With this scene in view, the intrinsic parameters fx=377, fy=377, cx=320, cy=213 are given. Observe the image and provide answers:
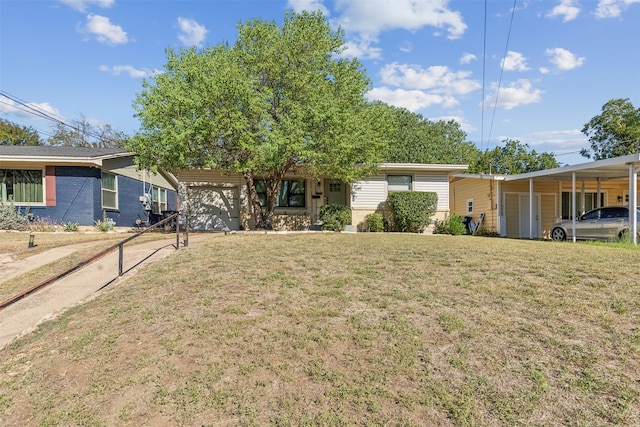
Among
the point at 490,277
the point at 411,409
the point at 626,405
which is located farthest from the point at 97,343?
the point at 490,277

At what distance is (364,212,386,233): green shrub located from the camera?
603 inches

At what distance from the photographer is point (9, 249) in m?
9.69

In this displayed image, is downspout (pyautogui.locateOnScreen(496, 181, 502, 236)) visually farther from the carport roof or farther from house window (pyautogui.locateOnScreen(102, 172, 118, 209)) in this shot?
house window (pyautogui.locateOnScreen(102, 172, 118, 209))

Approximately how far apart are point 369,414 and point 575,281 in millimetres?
4208

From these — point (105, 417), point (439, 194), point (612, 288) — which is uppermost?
point (439, 194)

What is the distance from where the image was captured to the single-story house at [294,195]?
52.5 ft

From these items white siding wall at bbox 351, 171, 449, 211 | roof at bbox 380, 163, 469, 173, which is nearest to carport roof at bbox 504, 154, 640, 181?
roof at bbox 380, 163, 469, 173

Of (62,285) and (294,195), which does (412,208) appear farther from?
(62,285)

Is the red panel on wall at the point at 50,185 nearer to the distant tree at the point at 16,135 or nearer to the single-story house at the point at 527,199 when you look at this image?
the single-story house at the point at 527,199

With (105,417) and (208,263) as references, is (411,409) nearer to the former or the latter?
(105,417)

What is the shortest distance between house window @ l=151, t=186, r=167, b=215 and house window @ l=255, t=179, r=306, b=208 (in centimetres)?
830

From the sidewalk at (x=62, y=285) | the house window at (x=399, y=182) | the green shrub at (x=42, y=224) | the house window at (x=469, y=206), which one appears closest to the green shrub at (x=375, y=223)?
the house window at (x=399, y=182)

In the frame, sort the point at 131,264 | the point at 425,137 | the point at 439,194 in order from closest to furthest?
1. the point at 131,264
2. the point at 439,194
3. the point at 425,137

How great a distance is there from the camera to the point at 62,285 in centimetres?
667
